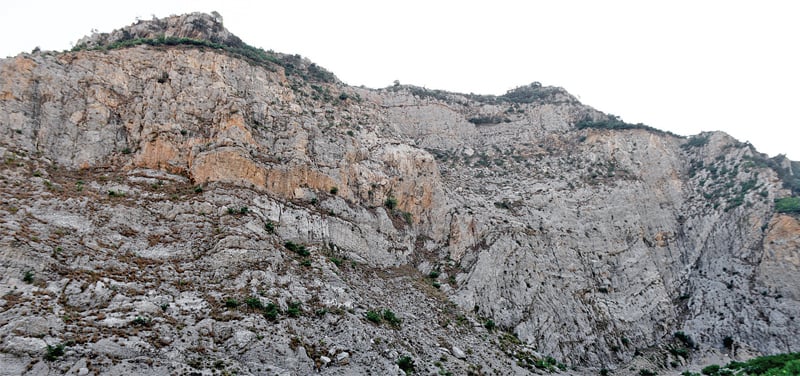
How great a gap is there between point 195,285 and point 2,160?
1280cm

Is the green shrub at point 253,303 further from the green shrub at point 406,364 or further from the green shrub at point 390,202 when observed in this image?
the green shrub at point 390,202

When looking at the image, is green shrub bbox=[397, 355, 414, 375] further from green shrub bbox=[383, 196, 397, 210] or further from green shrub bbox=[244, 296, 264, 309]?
green shrub bbox=[383, 196, 397, 210]

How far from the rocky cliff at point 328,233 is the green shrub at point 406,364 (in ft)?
0.33

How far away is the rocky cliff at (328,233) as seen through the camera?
59.8 feet

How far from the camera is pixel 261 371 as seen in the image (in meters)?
17.0

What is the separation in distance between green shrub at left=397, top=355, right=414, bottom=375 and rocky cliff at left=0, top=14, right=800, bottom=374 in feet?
0.33

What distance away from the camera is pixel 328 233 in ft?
90.8

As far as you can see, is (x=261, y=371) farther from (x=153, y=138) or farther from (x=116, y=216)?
(x=153, y=138)

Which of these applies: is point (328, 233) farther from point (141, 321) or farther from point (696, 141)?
point (696, 141)

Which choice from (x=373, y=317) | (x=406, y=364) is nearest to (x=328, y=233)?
(x=373, y=317)

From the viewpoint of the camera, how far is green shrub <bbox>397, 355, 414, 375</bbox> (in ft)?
65.3

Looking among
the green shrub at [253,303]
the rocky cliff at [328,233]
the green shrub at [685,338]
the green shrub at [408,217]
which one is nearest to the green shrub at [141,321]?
the rocky cliff at [328,233]

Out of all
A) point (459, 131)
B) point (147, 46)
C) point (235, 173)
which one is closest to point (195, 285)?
point (235, 173)

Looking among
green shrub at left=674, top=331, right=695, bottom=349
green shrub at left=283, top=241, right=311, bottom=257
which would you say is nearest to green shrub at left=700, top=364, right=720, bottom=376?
green shrub at left=674, top=331, right=695, bottom=349
